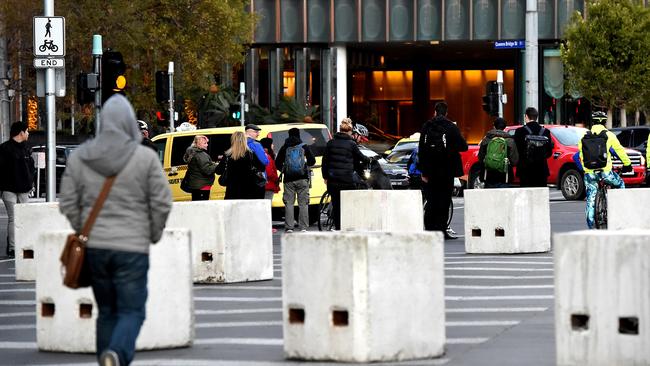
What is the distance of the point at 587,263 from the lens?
9.22m

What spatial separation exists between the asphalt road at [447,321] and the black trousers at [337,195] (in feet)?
13.8

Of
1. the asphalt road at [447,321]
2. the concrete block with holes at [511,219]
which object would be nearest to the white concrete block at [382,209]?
the concrete block with holes at [511,219]

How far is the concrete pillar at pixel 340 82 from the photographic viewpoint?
71.5m

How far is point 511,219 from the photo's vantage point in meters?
19.3

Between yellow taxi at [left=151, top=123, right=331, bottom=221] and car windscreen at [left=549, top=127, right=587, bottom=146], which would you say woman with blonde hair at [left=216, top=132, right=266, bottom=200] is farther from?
car windscreen at [left=549, top=127, right=587, bottom=146]

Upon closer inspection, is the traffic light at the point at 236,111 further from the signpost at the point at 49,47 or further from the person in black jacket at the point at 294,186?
the person in black jacket at the point at 294,186

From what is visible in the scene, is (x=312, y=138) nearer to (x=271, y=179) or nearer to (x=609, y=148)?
(x=271, y=179)

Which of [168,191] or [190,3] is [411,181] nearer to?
→ [168,191]

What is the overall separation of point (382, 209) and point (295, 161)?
3.44 m

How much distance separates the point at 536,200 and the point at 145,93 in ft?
98.1

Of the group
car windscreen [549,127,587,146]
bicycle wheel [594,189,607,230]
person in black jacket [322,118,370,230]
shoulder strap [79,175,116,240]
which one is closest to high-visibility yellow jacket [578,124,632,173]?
bicycle wheel [594,189,607,230]

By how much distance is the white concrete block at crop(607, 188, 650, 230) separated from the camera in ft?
63.2

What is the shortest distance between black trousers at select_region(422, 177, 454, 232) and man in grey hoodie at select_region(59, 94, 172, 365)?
526 inches

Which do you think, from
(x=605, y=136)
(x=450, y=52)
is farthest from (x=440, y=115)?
(x=450, y=52)
